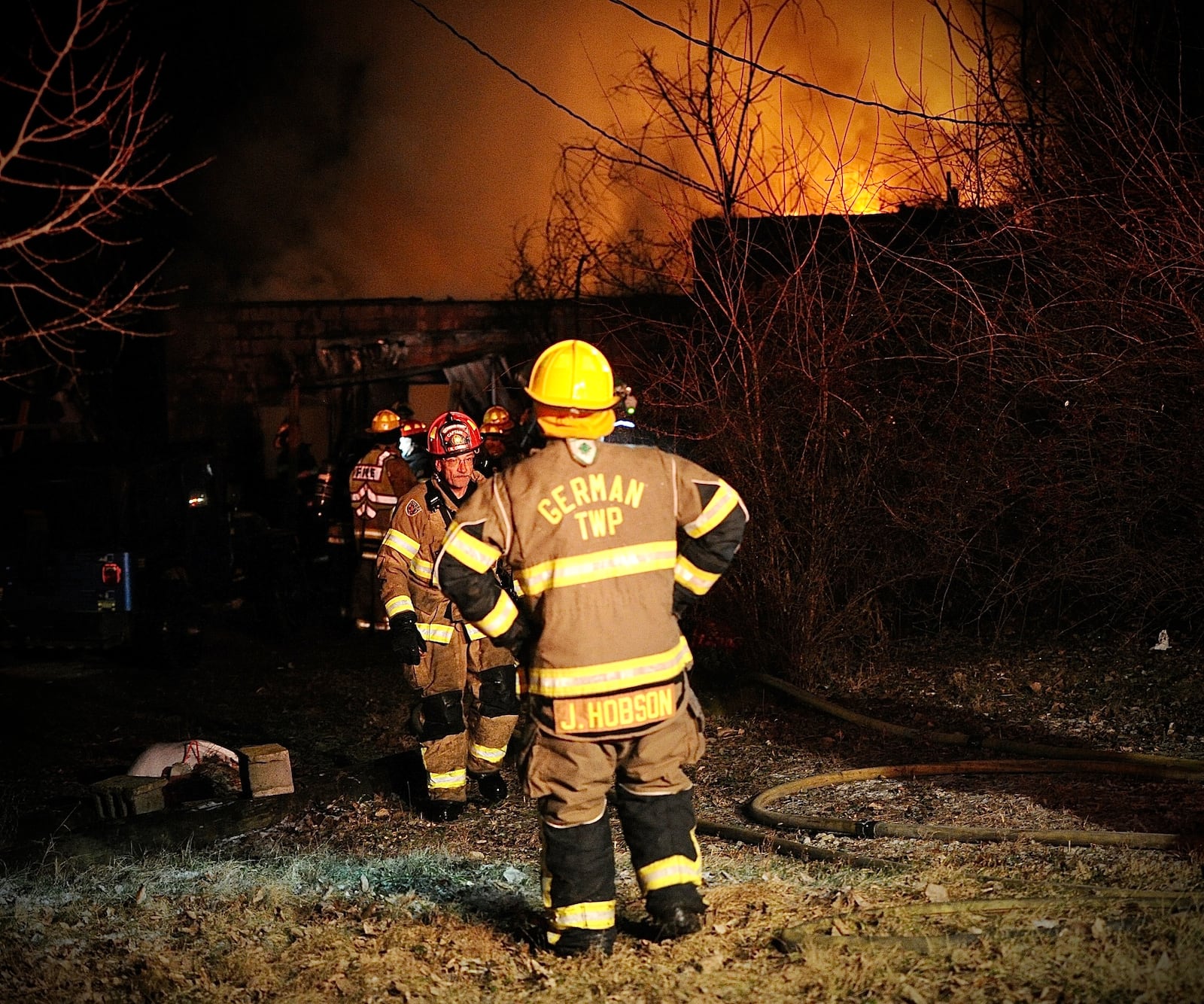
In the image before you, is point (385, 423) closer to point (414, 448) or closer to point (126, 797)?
point (414, 448)

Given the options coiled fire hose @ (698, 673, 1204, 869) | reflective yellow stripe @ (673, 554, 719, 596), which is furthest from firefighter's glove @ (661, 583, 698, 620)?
coiled fire hose @ (698, 673, 1204, 869)

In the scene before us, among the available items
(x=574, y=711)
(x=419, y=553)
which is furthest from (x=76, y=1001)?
(x=419, y=553)

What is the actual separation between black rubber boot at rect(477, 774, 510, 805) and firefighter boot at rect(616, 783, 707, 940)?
7.78 ft

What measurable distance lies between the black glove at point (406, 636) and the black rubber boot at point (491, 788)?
83 cm

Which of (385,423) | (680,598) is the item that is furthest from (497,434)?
(680,598)

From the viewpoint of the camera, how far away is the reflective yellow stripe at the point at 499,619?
4.18 meters

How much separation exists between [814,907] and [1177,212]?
4.93m

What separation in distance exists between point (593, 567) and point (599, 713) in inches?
18.3

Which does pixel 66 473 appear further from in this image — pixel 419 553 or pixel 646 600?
pixel 646 600

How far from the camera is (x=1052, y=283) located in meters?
8.52

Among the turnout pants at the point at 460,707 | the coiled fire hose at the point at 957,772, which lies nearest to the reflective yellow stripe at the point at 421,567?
the turnout pants at the point at 460,707

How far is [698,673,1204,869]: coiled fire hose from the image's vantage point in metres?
4.98

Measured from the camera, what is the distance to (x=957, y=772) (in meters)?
6.40

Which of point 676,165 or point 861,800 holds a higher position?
point 676,165
